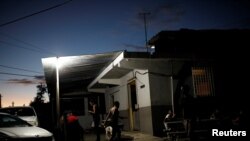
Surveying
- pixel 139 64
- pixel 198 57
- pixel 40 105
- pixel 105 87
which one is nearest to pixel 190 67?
pixel 198 57

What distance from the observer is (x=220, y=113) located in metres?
13.2

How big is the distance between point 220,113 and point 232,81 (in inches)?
81.8

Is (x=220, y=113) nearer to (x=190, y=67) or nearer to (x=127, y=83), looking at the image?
(x=190, y=67)

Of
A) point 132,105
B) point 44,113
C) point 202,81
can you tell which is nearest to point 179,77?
point 202,81

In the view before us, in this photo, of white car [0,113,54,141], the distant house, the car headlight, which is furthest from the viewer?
the distant house

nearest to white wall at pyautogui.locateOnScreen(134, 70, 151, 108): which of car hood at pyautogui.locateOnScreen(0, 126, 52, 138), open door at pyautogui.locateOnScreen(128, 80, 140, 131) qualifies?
open door at pyautogui.locateOnScreen(128, 80, 140, 131)

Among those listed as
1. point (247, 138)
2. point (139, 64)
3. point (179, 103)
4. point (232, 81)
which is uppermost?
point (139, 64)

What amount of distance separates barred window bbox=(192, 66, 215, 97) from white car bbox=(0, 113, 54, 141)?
711 centimetres

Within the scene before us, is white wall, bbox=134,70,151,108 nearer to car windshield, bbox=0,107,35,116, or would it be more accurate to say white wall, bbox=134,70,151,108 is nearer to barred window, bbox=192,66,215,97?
barred window, bbox=192,66,215,97

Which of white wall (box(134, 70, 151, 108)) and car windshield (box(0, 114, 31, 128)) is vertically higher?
white wall (box(134, 70, 151, 108))

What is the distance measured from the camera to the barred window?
46.5 feet

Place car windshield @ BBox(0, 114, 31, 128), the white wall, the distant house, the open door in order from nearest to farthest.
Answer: car windshield @ BBox(0, 114, 31, 128), the distant house, the white wall, the open door

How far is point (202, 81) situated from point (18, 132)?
8509 mm

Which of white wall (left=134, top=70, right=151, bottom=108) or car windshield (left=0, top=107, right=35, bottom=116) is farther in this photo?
car windshield (left=0, top=107, right=35, bottom=116)
